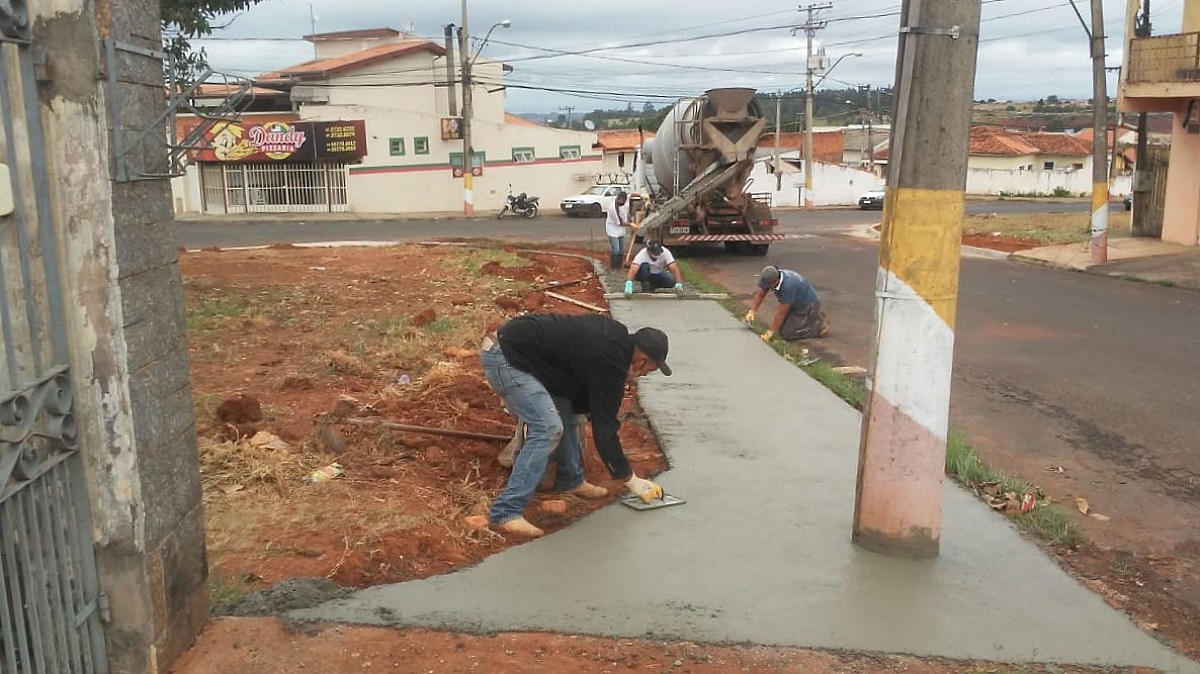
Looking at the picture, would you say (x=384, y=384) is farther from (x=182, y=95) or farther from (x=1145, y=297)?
(x=1145, y=297)

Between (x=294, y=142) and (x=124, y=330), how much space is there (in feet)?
127

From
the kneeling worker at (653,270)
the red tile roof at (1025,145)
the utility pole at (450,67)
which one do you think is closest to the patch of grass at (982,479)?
the kneeling worker at (653,270)

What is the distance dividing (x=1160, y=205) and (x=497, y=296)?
17362mm

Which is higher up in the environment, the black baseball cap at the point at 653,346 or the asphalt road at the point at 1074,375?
the black baseball cap at the point at 653,346

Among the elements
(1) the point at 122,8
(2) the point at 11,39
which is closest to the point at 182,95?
(1) the point at 122,8

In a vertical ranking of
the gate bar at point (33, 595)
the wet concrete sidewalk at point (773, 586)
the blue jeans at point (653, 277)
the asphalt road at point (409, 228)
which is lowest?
the asphalt road at point (409, 228)

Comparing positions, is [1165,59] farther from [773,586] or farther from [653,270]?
[773,586]

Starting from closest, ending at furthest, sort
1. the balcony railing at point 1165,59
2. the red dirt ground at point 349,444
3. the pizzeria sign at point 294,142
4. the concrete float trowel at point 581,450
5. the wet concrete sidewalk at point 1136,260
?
the red dirt ground at point 349,444 < the concrete float trowel at point 581,450 < the wet concrete sidewalk at point 1136,260 < the balcony railing at point 1165,59 < the pizzeria sign at point 294,142

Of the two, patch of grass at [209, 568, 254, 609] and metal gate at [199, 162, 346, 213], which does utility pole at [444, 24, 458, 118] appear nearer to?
metal gate at [199, 162, 346, 213]

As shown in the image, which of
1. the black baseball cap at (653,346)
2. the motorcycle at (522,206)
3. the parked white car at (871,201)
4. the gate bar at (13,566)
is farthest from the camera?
the parked white car at (871,201)

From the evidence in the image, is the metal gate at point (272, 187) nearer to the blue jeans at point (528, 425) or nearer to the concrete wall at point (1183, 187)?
the concrete wall at point (1183, 187)

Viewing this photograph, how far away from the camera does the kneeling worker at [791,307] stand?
1051 cm

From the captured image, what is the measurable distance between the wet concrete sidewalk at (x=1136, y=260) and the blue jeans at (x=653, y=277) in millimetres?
8774

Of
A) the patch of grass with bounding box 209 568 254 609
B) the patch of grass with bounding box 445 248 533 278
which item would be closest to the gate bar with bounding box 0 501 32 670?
the patch of grass with bounding box 209 568 254 609
